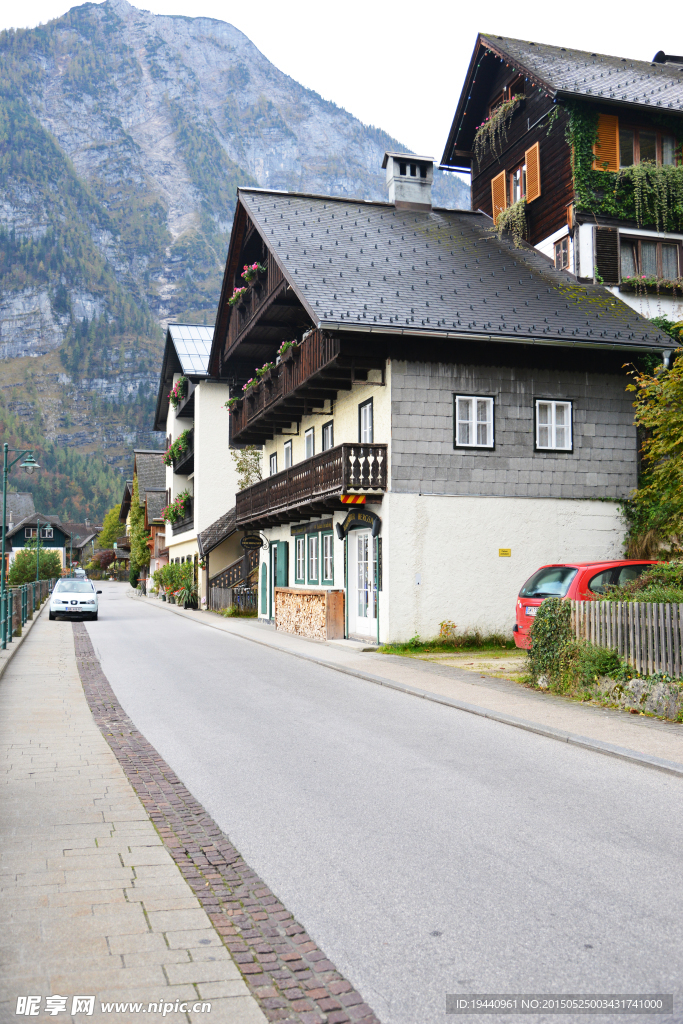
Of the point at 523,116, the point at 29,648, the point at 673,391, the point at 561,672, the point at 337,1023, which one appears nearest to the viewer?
the point at 337,1023

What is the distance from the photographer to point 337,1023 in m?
3.67

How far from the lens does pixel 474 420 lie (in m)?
21.0

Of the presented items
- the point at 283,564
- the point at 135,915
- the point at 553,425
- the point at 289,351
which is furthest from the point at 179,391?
the point at 135,915

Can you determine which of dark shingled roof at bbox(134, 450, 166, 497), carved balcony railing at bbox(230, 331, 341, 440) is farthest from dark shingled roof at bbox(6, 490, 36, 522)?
carved balcony railing at bbox(230, 331, 341, 440)

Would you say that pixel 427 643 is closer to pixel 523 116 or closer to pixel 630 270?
pixel 630 270

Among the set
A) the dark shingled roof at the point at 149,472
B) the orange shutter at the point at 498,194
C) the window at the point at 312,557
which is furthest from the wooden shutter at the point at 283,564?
the dark shingled roof at the point at 149,472

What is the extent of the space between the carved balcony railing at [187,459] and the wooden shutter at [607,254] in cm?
2511

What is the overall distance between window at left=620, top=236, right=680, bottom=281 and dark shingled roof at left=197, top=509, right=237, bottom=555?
2020 cm

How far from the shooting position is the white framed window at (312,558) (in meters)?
26.0

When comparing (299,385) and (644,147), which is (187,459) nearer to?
(299,385)

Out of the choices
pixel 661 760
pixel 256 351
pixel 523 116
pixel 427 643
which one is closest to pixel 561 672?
pixel 661 760

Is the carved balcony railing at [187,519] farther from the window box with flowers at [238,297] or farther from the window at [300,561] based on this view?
the window at [300,561]

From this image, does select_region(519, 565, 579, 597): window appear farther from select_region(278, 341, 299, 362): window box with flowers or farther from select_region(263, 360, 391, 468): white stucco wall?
select_region(278, 341, 299, 362): window box with flowers

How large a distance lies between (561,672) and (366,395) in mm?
10523
